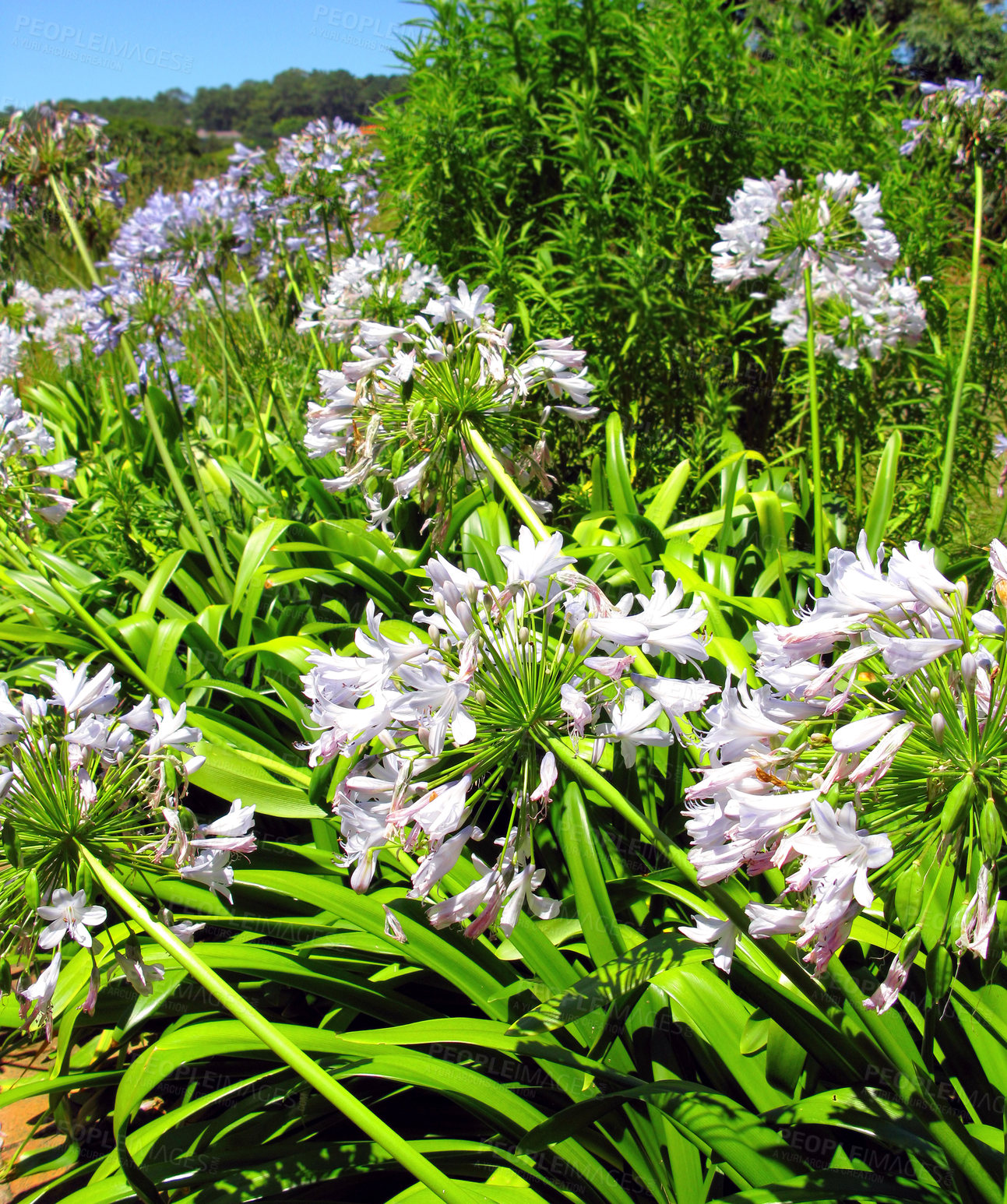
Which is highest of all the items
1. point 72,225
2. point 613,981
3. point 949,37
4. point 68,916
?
point 949,37

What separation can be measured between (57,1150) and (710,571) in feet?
8.63

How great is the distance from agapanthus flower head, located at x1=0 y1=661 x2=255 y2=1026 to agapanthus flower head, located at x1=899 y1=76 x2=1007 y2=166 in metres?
3.45

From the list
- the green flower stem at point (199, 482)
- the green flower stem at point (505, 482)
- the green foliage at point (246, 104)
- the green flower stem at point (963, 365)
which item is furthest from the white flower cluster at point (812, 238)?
the green foliage at point (246, 104)

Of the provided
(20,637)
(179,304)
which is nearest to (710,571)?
(20,637)

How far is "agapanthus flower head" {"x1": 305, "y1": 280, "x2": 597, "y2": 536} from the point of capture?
2.03 m

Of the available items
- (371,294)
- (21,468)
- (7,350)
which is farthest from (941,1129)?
(7,350)

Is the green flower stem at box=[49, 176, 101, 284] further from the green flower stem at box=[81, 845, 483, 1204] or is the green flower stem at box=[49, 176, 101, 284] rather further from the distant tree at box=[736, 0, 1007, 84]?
the distant tree at box=[736, 0, 1007, 84]

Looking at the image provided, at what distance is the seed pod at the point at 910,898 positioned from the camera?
3.36 feet

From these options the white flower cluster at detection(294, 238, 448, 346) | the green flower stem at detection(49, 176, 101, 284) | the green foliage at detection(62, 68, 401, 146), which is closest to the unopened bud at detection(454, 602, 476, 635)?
the white flower cluster at detection(294, 238, 448, 346)

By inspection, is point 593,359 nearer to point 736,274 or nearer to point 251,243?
point 736,274

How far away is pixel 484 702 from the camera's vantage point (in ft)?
4.35

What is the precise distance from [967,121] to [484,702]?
3187 mm

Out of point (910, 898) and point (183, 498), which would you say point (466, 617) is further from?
point (183, 498)

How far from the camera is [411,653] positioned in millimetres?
1264
